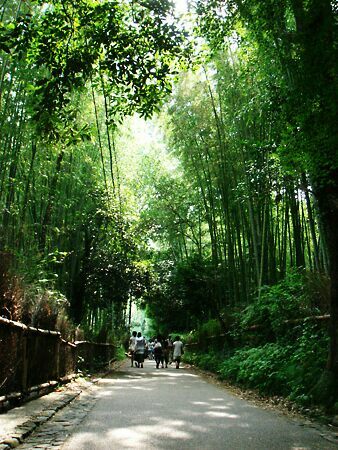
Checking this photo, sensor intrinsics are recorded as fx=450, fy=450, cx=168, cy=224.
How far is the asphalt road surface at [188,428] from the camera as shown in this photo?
12.1 feet

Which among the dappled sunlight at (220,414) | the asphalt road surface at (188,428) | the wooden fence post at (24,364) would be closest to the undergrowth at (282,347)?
the asphalt road surface at (188,428)

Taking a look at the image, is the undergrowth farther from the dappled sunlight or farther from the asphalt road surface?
the dappled sunlight

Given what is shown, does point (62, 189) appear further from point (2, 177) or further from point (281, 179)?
point (281, 179)

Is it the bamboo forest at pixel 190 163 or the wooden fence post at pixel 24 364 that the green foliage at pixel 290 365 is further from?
the wooden fence post at pixel 24 364

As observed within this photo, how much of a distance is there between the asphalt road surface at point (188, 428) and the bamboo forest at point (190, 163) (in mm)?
913

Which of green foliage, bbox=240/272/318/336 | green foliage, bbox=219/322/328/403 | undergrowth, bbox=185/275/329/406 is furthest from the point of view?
green foliage, bbox=240/272/318/336

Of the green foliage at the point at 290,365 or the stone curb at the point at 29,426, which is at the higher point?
the green foliage at the point at 290,365

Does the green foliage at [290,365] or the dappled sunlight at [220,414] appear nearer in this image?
the dappled sunlight at [220,414]

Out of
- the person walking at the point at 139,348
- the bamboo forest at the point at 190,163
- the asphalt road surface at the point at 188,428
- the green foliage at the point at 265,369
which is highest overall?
the bamboo forest at the point at 190,163

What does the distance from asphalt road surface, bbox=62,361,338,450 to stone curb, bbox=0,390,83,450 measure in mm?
374

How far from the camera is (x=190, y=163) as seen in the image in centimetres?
1441

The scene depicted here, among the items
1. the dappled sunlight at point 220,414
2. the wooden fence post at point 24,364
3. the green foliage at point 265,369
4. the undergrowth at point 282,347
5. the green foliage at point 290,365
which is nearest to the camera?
the dappled sunlight at point 220,414

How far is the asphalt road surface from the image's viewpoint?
3691 mm

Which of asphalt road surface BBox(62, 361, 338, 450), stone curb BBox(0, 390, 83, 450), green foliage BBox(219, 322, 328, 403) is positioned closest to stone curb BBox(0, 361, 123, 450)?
stone curb BBox(0, 390, 83, 450)
